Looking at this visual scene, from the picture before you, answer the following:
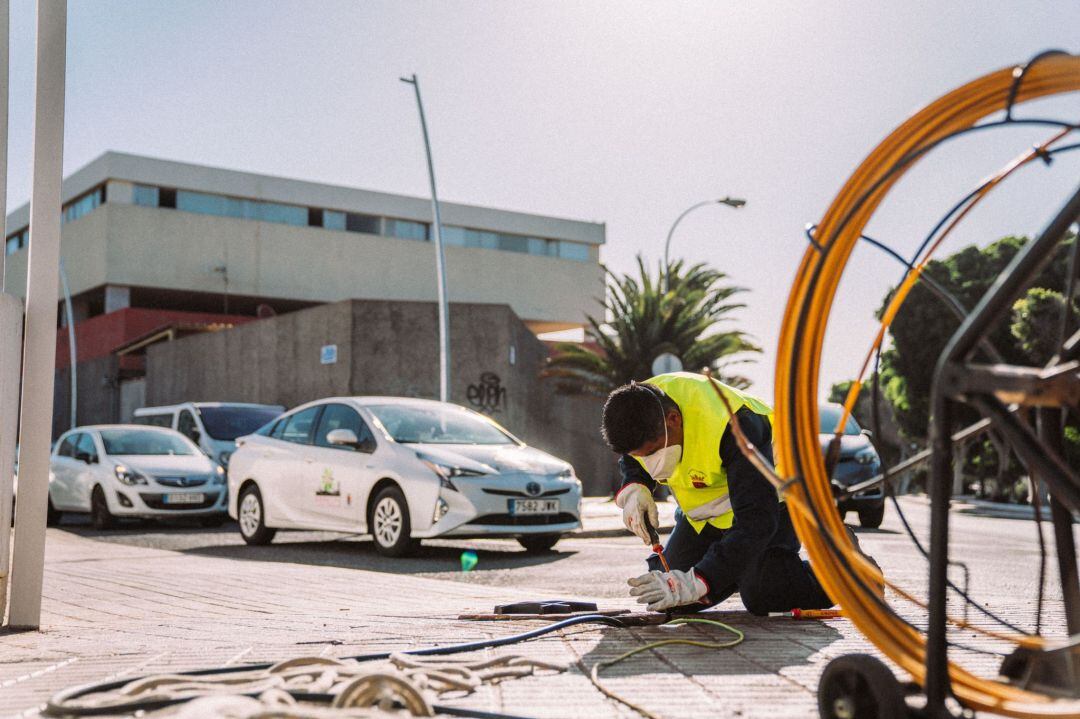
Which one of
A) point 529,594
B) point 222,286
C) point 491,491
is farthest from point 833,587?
point 222,286

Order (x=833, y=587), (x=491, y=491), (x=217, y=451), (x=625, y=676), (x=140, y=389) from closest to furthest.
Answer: (x=833, y=587) → (x=625, y=676) → (x=491, y=491) → (x=217, y=451) → (x=140, y=389)

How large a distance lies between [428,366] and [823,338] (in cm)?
2097

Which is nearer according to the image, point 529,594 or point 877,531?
point 529,594

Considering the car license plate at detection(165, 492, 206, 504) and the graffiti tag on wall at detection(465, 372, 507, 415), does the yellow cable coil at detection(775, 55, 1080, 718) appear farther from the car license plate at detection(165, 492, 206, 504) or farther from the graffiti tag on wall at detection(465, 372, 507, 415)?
the graffiti tag on wall at detection(465, 372, 507, 415)

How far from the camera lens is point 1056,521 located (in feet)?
8.91

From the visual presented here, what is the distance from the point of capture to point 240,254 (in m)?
47.6

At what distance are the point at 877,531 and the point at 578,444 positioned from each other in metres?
13.2

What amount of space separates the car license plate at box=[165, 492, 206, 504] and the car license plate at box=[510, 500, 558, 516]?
21.6 feet

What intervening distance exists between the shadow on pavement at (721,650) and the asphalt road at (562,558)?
1307mm

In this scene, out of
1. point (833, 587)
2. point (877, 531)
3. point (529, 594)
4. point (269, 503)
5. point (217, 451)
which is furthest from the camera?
point (217, 451)

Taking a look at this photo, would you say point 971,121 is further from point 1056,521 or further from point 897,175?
point 1056,521

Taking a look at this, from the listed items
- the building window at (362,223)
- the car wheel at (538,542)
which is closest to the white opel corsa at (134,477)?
the car wheel at (538,542)

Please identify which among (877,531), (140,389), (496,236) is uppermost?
(496,236)

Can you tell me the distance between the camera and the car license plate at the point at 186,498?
1459cm
